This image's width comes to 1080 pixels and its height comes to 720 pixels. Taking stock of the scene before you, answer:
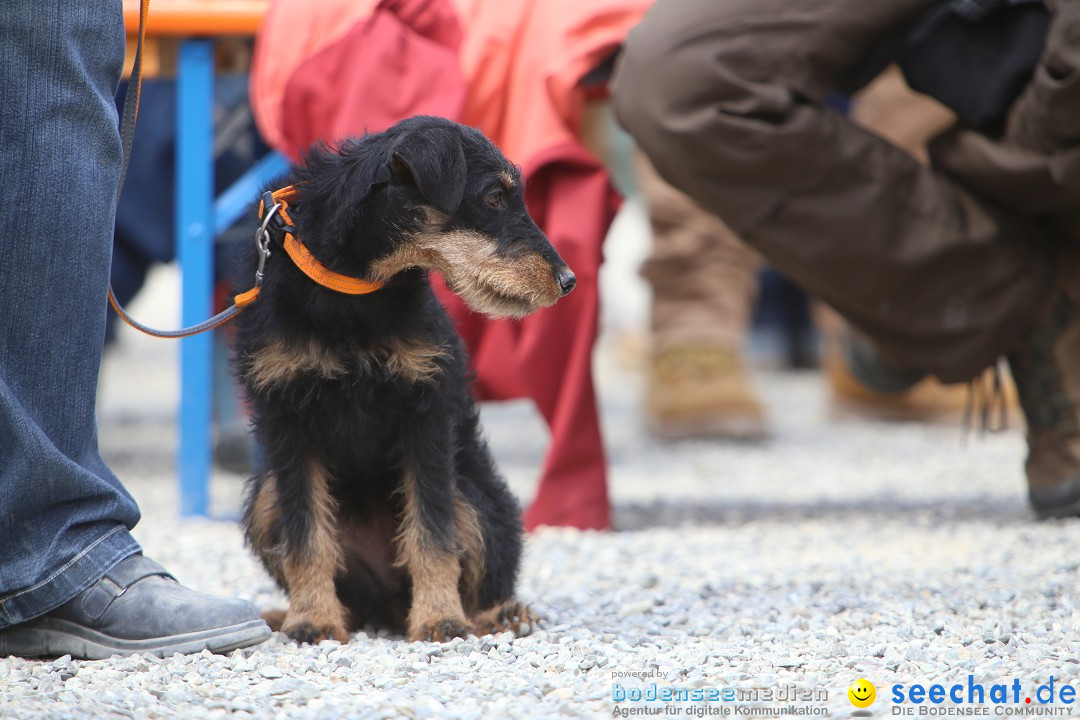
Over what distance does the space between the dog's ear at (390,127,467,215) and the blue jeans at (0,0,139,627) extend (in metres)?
0.68

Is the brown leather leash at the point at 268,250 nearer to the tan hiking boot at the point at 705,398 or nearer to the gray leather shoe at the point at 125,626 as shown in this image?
the gray leather shoe at the point at 125,626

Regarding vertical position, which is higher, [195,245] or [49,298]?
[49,298]

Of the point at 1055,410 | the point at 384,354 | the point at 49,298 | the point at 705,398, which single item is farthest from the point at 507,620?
the point at 705,398

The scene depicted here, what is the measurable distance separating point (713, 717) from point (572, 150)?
2465mm

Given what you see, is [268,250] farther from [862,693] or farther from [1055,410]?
[1055,410]

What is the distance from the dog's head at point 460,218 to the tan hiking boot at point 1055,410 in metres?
2.17

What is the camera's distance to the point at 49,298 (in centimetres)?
239

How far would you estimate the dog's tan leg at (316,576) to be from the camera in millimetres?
2605

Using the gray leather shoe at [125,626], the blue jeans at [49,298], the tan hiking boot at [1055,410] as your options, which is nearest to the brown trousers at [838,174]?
the tan hiking boot at [1055,410]

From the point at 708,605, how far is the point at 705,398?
10.8ft

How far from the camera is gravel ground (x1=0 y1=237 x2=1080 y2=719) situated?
211cm

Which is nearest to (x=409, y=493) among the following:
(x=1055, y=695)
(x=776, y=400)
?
(x=1055, y=695)

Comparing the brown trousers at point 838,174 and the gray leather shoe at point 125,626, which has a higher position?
the brown trousers at point 838,174

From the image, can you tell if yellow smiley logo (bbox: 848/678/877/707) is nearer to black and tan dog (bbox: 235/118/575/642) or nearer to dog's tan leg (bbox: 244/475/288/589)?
black and tan dog (bbox: 235/118/575/642)
